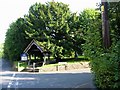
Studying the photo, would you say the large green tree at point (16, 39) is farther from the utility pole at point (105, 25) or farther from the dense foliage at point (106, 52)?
the utility pole at point (105, 25)

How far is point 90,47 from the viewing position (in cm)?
1249

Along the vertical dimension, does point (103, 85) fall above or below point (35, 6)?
below

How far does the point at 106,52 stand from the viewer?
1176cm

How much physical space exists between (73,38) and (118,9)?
2886 centimetres

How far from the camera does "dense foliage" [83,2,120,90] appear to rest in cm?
1086

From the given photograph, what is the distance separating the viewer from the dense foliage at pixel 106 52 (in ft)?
35.6

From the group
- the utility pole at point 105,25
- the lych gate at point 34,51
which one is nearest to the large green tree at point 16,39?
the lych gate at point 34,51

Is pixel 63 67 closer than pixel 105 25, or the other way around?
pixel 105 25

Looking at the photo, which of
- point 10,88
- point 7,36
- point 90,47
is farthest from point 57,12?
point 90,47

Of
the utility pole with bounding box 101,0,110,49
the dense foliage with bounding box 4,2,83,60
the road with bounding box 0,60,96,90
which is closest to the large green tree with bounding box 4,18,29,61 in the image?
the dense foliage with bounding box 4,2,83,60

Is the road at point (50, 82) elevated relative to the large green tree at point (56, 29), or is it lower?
lower

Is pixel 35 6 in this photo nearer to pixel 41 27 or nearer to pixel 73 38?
pixel 41 27

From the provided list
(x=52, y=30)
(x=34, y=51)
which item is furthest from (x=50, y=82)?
(x=52, y=30)

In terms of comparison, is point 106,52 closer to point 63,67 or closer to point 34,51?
point 63,67
